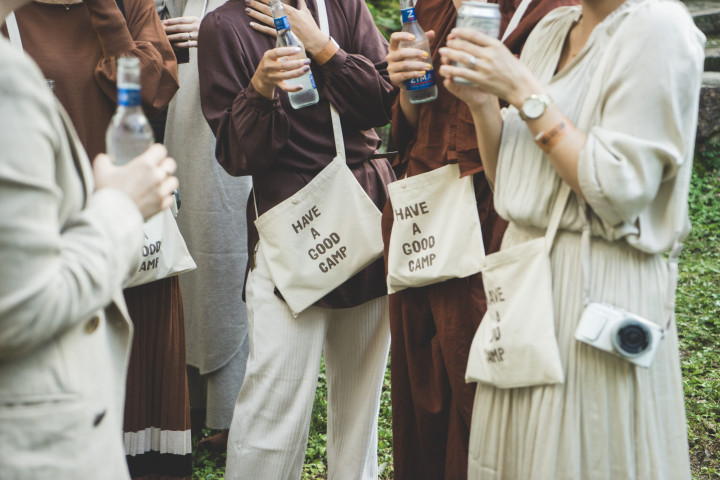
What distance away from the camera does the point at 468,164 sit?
2537mm

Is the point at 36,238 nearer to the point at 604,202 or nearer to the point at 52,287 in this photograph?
the point at 52,287

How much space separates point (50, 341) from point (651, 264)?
54.4 inches

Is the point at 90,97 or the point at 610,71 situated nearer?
the point at 610,71

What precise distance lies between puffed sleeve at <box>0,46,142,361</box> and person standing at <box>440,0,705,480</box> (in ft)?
3.23

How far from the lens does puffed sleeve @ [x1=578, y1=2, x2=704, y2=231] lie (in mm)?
1752

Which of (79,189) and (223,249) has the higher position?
(79,189)

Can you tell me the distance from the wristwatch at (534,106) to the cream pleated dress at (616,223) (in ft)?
0.36

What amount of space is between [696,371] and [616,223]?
3029mm

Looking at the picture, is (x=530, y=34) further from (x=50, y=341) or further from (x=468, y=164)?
(x=50, y=341)

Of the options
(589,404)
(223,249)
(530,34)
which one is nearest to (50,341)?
(589,404)

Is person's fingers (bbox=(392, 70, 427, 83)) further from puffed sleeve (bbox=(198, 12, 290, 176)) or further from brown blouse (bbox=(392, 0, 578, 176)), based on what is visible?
puffed sleeve (bbox=(198, 12, 290, 176))

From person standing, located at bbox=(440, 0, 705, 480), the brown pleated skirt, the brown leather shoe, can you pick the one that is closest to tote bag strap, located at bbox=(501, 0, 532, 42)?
person standing, located at bbox=(440, 0, 705, 480)

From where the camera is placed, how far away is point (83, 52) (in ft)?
9.50

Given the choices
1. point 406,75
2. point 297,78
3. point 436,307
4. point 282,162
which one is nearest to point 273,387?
point 436,307
